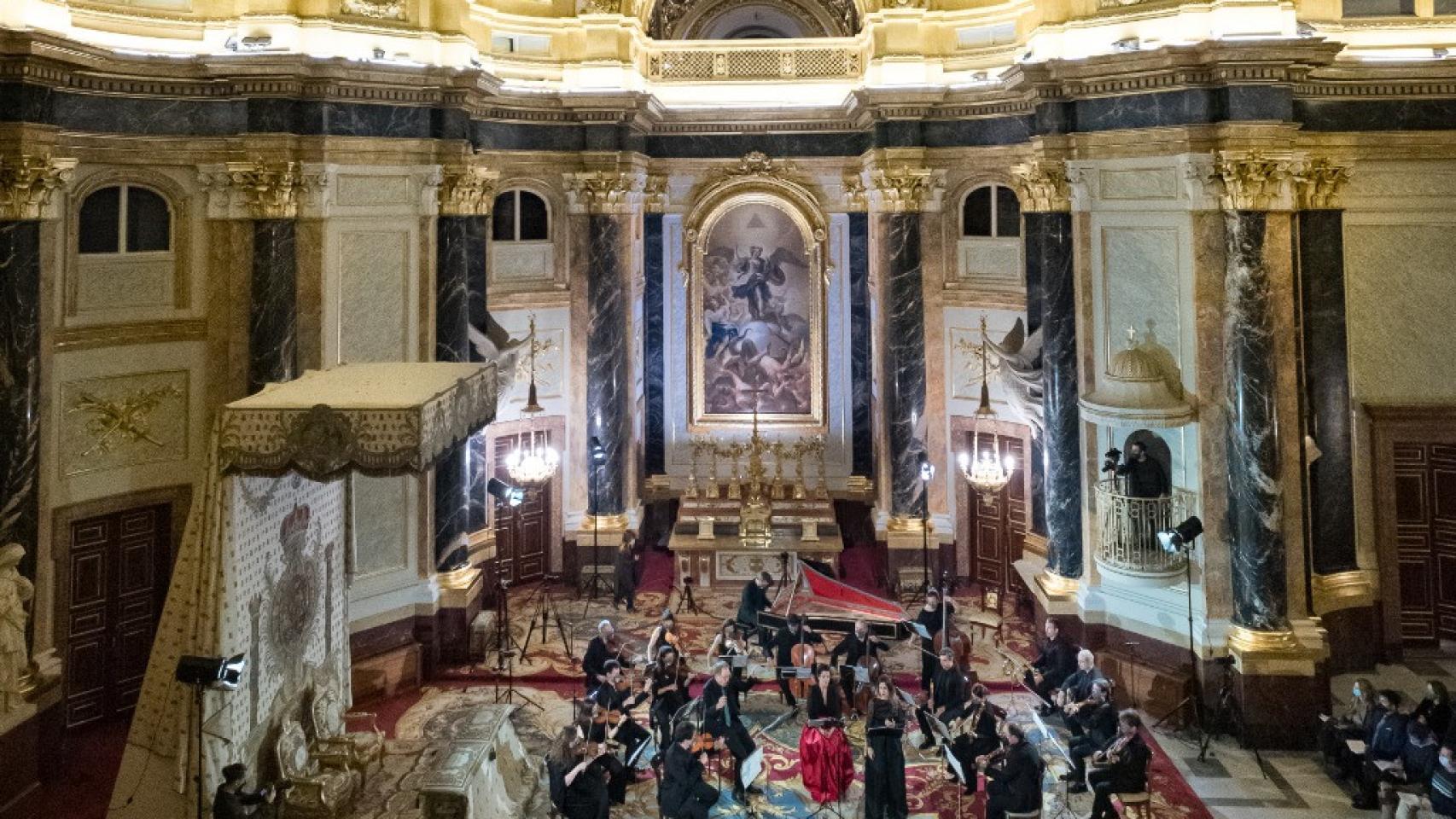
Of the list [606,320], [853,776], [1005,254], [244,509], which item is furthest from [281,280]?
[1005,254]

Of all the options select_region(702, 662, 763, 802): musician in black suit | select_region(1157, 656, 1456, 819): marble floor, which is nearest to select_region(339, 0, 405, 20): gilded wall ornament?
select_region(702, 662, 763, 802): musician in black suit

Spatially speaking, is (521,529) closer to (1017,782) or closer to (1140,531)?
(1140,531)

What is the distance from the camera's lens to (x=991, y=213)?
59.4 feet

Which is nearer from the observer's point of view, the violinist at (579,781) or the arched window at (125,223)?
the violinist at (579,781)

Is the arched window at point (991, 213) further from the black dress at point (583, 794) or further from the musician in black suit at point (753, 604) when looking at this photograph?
the black dress at point (583, 794)

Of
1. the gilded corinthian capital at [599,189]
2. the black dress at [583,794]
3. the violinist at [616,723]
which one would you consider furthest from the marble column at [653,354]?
the black dress at [583,794]

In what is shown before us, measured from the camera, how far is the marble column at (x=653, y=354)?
20.3 m

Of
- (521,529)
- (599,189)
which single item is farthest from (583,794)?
(599,189)

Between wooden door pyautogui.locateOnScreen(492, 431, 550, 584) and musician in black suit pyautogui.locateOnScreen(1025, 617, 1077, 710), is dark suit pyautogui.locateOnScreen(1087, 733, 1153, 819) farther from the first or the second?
wooden door pyautogui.locateOnScreen(492, 431, 550, 584)

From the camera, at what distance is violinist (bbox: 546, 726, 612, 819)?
33.2ft

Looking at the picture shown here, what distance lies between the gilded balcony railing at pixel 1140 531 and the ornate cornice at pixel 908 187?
675cm

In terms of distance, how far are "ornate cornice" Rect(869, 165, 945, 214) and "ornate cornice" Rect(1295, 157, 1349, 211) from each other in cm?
603

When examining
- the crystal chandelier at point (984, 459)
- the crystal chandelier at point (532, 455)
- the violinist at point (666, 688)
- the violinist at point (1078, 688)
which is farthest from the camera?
the crystal chandelier at point (532, 455)

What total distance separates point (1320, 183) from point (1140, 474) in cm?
422
